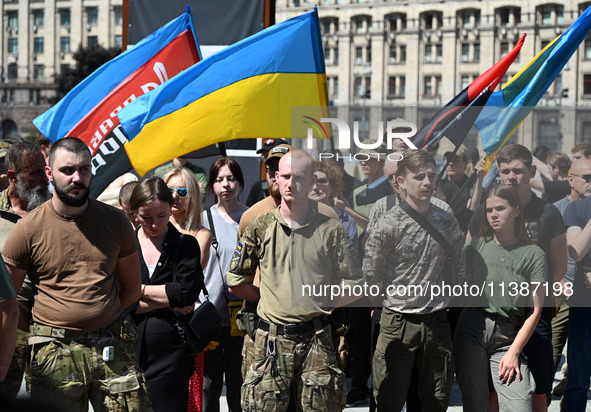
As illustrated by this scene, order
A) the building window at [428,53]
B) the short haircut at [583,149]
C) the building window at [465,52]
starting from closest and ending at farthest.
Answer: the short haircut at [583,149]
the building window at [465,52]
the building window at [428,53]

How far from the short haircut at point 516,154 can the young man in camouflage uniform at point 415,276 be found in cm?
44

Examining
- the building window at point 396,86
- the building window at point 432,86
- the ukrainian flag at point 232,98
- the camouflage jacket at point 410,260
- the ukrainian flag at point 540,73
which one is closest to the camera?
→ the camouflage jacket at point 410,260

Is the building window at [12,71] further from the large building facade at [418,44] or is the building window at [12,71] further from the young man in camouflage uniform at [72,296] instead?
the young man in camouflage uniform at [72,296]

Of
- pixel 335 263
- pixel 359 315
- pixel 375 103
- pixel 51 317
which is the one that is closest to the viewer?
pixel 51 317

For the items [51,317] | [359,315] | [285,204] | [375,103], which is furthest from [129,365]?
[375,103]

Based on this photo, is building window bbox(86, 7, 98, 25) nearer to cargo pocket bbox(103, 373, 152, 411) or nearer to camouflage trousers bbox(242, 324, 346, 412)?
camouflage trousers bbox(242, 324, 346, 412)

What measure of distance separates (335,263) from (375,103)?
226ft

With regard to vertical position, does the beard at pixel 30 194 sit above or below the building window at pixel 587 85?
below

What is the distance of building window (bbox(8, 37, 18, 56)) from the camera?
87.1m

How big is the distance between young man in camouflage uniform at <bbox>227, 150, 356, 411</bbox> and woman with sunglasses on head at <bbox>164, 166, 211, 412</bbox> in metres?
0.65

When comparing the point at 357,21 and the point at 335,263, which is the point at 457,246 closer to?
the point at 335,263

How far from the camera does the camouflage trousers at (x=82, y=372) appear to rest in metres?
4.20

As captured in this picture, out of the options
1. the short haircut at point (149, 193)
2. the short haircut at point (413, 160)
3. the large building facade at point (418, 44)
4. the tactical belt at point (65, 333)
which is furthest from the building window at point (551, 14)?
the tactical belt at point (65, 333)

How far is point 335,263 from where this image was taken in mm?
4980
